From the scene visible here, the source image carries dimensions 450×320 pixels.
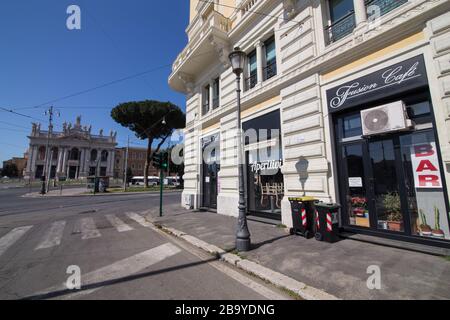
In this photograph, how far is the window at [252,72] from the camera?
30.0 feet

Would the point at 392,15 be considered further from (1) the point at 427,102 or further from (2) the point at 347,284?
(2) the point at 347,284

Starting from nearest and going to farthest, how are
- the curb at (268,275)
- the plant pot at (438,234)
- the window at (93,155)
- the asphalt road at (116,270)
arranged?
the curb at (268,275), the asphalt road at (116,270), the plant pot at (438,234), the window at (93,155)

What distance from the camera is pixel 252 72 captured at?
30.8 ft

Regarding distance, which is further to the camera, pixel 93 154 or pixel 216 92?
pixel 93 154

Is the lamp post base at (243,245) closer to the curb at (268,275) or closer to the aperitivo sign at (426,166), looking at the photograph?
the curb at (268,275)

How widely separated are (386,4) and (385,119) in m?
3.01

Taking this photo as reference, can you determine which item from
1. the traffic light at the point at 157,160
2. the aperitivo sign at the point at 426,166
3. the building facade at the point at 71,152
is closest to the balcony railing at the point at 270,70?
the aperitivo sign at the point at 426,166

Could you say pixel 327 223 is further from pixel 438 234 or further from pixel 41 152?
pixel 41 152

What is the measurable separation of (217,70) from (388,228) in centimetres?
975

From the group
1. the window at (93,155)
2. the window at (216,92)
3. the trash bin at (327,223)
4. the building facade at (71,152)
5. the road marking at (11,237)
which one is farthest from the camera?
the window at (93,155)

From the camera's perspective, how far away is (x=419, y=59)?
4.60 metres

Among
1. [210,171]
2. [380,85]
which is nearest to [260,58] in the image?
[380,85]

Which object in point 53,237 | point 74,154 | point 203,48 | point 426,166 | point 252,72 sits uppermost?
point 74,154
